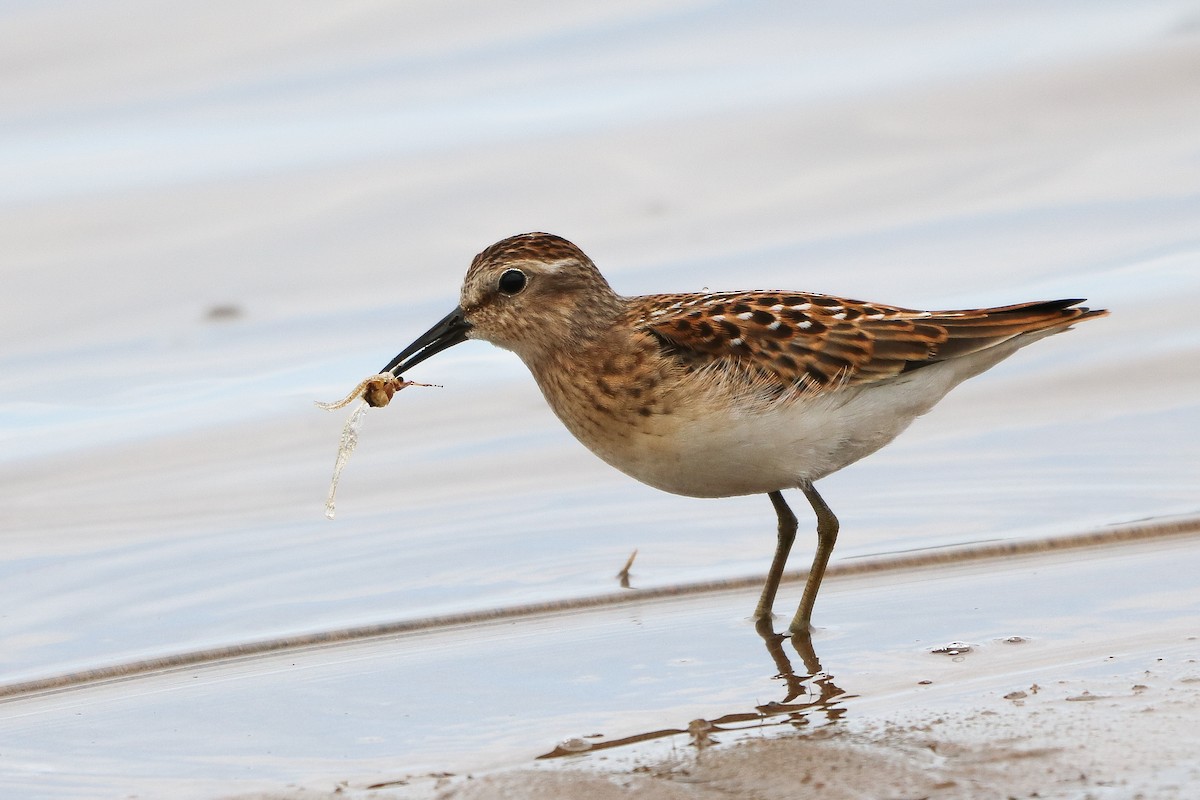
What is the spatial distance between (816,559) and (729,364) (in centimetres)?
90

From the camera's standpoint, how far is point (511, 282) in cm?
732

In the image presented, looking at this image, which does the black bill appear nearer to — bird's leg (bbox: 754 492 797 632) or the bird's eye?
the bird's eye

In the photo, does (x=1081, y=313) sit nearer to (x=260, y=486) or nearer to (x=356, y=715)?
(x=356, y=715)

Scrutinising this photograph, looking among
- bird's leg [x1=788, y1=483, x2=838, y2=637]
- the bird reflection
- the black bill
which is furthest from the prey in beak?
the bird reflection

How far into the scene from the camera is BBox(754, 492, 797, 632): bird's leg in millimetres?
7055

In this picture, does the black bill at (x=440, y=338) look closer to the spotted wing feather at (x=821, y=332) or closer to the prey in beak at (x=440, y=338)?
the prey in beak at (x=440, y=338)

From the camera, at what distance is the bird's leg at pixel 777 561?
7.05 metres

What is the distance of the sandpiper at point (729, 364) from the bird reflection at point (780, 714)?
0.48 metres

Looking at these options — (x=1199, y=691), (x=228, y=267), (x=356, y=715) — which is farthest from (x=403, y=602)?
(x=228, y=267)

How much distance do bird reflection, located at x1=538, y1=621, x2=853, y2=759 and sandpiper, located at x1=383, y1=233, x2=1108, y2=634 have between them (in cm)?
48

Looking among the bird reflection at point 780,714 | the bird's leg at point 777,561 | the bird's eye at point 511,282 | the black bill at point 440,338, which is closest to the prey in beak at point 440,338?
the black bill at point 440,338

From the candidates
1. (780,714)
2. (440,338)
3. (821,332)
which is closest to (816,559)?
(821,332)

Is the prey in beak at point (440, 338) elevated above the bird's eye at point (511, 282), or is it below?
below

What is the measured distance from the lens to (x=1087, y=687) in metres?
5.72
